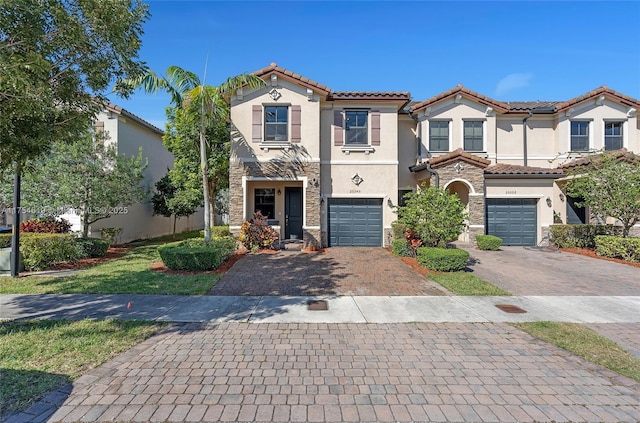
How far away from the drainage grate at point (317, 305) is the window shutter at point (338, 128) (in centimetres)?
955

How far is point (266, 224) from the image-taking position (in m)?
13.5

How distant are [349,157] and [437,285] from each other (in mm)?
8166

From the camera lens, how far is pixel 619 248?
38.9ft

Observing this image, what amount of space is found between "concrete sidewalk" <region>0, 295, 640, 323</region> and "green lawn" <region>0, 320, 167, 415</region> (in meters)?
0.50

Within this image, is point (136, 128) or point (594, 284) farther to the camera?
point (136, 128)

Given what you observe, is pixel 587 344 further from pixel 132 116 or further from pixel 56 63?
pixel 132 116

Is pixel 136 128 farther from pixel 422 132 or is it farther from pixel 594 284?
pixel 594 284

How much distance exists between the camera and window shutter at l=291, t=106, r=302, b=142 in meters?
13.8

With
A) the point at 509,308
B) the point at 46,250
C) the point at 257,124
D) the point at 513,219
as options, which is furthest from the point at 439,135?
the point at 46,250

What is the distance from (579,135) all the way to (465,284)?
14.5 meters

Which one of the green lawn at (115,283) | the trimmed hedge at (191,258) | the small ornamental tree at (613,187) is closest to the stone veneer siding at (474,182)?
the small ornamental tree at (613,187)

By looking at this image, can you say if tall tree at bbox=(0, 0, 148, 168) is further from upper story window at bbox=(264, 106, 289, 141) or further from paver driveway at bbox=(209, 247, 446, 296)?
upper story window at bbox=(264, 106, 289, 141)

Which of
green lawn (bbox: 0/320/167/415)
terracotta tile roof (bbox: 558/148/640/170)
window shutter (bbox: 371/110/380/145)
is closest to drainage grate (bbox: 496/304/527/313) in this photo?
green lawn (bbox: 0/320/167/415)

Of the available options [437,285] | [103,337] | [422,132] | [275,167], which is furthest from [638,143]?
[103,337]
